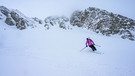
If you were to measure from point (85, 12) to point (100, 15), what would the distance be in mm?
6183

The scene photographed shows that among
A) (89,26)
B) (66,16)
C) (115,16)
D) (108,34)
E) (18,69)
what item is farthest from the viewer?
(66,16)

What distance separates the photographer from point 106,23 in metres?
26.6

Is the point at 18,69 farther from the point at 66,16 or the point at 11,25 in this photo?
the point at 66,16

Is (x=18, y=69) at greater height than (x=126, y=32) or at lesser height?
lesser

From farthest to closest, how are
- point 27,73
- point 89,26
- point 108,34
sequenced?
1. point 89,26
2. point 108,34
3. point 27,73

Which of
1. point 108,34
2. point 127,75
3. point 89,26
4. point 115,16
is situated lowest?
point 127,75

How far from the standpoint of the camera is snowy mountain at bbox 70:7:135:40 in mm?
23703

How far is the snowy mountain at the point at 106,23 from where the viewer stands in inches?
933

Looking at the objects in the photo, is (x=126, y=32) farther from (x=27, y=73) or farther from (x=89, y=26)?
(x=27, y=73)

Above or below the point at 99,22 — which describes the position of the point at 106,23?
below

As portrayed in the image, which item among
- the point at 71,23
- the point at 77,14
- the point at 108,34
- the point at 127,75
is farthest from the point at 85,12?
the point at 127,75

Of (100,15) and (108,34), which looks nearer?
(108,34)

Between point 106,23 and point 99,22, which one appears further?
point 99,22

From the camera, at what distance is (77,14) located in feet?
118
